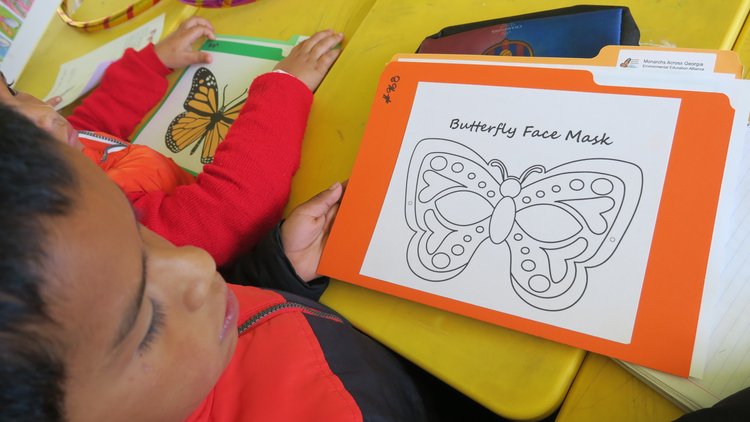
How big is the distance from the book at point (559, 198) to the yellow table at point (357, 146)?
21 millimetres

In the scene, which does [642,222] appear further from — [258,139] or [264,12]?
[264,12]

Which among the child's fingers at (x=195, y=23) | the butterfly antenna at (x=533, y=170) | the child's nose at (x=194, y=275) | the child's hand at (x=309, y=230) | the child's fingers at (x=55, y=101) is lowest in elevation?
the child's nose at (x=194, y=275)

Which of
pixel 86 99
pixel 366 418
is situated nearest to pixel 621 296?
pixel 366 418

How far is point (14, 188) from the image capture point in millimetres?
247

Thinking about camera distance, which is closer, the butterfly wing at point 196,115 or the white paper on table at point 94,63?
the butterfly wing at point 196,115

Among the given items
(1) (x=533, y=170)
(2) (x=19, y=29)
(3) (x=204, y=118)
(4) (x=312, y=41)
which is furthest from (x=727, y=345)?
(2) (x=19, y=29)

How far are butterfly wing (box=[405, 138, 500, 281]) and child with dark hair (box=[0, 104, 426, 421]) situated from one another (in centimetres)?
14

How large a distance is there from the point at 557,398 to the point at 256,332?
0.28m

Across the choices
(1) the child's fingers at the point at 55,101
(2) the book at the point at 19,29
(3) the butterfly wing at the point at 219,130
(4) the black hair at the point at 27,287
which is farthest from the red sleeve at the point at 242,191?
(2) the book at the point at 19,29

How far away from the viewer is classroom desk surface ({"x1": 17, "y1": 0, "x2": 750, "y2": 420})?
16.1 inches

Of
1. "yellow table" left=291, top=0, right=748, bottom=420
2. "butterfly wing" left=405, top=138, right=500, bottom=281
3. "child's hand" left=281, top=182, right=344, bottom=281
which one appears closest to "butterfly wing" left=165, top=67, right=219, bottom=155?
"yellow table" left=291, top=0, right=748, bottom=420

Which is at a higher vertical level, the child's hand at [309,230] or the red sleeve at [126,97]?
the red sleeve at [126,97]

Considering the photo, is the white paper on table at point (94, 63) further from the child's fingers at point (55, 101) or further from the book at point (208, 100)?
the book at point (208, 100)

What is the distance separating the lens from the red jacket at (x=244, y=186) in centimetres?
62
